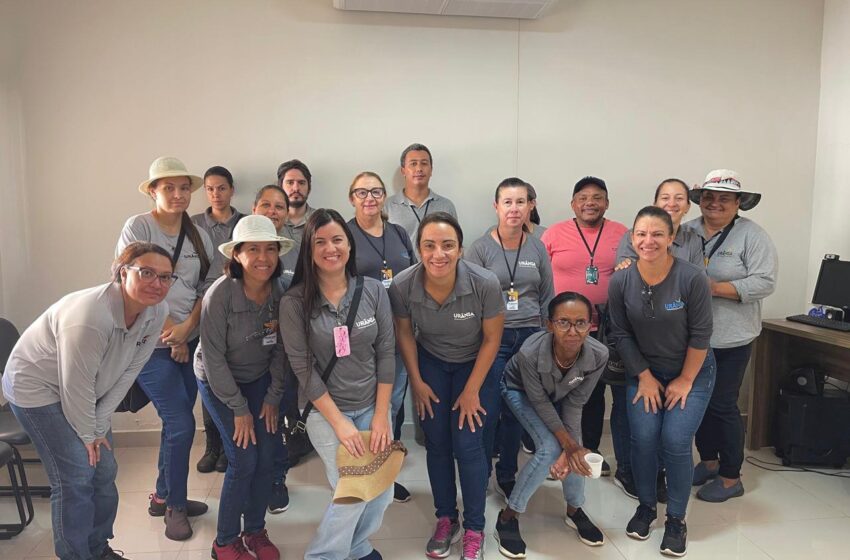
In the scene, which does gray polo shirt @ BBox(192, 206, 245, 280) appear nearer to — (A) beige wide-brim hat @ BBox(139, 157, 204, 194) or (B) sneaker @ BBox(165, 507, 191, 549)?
(A) beige wide-brim hat @ BBox(139, 157, 204, 194)

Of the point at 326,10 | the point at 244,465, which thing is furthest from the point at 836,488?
the point at 326,10

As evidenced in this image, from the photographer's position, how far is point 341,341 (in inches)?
89.6

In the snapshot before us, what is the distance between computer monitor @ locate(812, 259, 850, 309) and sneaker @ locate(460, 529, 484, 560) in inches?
115

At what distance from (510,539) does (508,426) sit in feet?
1.96

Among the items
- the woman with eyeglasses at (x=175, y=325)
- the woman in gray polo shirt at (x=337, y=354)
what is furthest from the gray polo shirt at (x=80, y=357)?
the woman in gray polo shirt at (x=337, y=354)

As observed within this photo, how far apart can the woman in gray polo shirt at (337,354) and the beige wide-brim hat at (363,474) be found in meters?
0.03

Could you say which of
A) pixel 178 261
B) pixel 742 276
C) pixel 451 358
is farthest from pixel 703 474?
pixel 178 261

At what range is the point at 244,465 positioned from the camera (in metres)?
2.37

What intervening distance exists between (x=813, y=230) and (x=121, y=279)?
4.69 m

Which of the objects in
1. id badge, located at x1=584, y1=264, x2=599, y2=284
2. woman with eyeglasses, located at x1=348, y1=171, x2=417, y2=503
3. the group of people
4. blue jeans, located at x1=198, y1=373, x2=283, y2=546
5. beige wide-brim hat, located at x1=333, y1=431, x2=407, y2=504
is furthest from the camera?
id badge, located at x1=584, y1=264, x2=599, y2=284

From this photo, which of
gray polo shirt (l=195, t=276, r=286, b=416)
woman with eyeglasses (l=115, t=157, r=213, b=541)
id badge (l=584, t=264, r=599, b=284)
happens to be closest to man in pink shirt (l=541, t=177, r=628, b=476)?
id badge (l=584, t=264, r=599, b=284)

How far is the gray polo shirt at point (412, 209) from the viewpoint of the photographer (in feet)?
12.0

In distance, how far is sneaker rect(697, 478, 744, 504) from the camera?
319 centimetres

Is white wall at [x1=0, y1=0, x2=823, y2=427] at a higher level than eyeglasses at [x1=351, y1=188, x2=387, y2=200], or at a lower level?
higher
